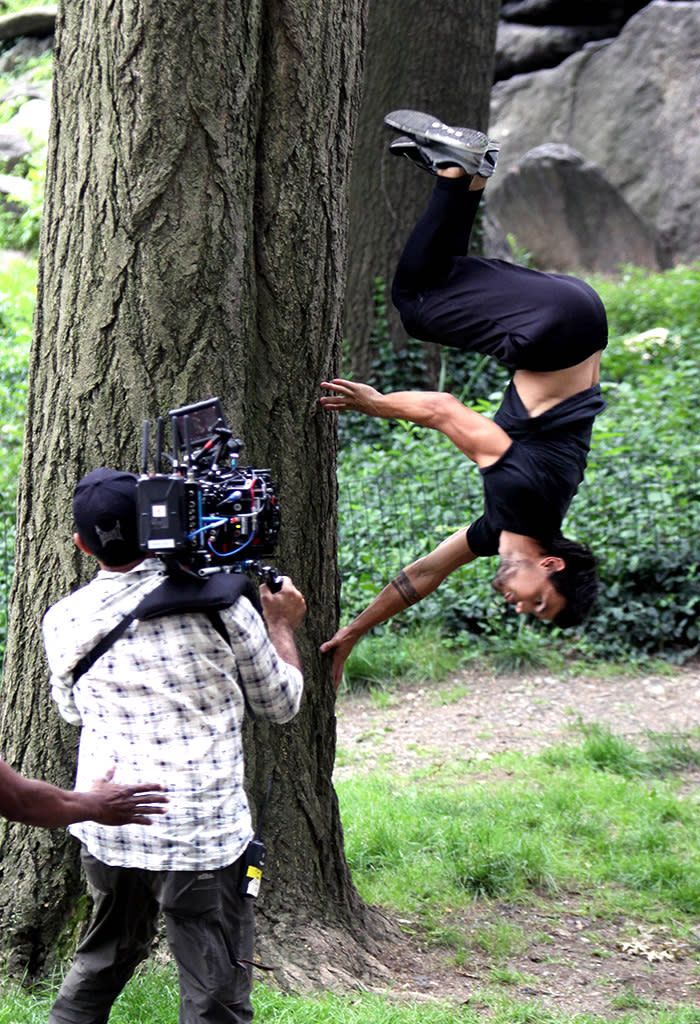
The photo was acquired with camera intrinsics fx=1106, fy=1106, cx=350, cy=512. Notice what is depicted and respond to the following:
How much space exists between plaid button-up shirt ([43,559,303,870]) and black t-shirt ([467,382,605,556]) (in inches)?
61.5

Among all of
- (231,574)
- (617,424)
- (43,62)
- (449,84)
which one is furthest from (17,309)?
(231,574)

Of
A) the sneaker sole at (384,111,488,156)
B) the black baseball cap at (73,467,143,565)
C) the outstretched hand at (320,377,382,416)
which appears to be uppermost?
the sneaker sole at (384,111,488,156)

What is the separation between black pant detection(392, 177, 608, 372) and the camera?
13.1ft

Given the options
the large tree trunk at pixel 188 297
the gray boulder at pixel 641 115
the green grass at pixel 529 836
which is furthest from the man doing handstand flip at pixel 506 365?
the gray boulder at pixel 641 115

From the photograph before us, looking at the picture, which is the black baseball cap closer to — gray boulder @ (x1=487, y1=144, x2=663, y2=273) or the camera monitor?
the camera monitor

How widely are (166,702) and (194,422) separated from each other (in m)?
0.77

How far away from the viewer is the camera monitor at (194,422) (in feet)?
9.86

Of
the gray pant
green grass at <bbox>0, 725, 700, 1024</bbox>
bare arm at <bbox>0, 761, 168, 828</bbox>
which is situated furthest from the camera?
green grass at <bbox>0, 725, 700, 1024</bbox>

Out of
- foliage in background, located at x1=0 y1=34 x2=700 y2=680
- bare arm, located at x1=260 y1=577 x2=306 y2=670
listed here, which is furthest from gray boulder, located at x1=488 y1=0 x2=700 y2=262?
bare arm, located at x1=260 y1=577 x2=306 y2=670

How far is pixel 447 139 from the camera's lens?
397cm

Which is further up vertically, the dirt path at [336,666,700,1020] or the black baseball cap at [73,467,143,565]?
the black baseball cap at [73,467,143,565]

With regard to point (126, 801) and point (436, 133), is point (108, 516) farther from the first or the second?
point (436, 133)

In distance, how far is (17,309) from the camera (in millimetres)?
13125

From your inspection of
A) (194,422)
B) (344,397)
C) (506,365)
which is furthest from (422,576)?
(194,422)
